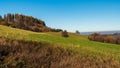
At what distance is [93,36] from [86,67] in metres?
76.1

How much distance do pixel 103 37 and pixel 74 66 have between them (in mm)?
72735

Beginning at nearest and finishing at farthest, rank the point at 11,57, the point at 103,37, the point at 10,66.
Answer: the point at 10,66 → the point at 11,57 → the point at 103,37

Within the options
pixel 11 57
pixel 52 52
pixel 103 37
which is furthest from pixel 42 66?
pixel 103 37

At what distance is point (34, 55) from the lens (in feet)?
23.1

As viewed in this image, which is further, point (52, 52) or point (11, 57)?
point (52, 52)

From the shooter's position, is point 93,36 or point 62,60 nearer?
point 62,60

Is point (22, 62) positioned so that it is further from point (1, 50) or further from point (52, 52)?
point (52, 52)

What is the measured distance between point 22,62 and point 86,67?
1931mm

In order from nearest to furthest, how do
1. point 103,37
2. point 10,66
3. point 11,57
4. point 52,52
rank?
point 10,66, point 11,57, point 52,52, point 103,37

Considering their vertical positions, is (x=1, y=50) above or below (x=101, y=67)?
above

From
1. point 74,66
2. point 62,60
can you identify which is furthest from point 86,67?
point 62,60

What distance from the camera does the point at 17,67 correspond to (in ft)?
20.5

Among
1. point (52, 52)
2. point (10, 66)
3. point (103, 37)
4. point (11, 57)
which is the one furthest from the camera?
point (103, 37)

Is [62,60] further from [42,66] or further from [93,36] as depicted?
[93,36]
